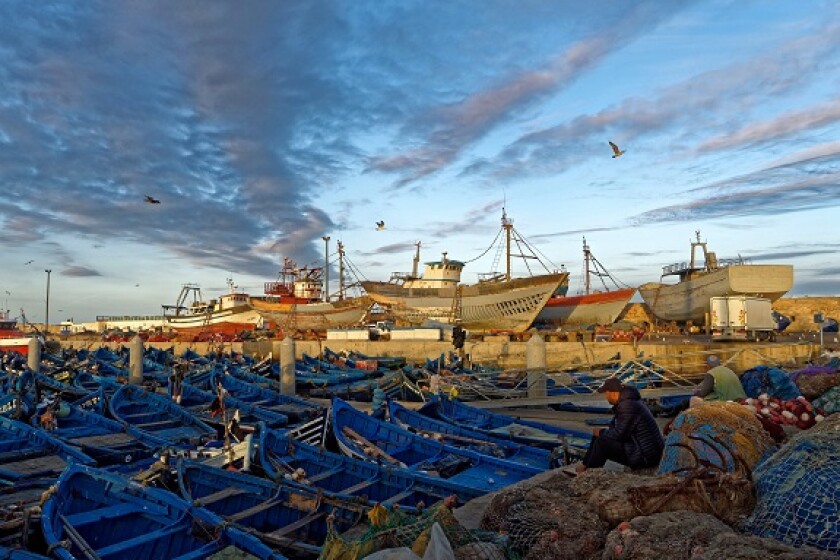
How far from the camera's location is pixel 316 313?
217 feet

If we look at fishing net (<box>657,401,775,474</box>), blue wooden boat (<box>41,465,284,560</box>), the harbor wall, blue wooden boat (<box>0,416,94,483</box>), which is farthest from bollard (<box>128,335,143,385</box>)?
fishing net (<box>657,401,775,474</box>)

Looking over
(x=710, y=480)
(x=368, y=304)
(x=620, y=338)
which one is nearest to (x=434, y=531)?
(x=710, y=480)

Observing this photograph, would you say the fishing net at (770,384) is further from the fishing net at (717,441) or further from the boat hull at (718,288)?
the boat hull at (718,288)

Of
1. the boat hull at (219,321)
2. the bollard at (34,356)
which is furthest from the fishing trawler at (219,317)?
the bollard at (34,356)

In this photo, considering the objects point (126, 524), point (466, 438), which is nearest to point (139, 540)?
point (126, 524)

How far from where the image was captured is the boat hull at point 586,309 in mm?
56125

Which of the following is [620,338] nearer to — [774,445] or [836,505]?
[774,445]

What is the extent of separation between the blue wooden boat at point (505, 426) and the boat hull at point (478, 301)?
3798 cm

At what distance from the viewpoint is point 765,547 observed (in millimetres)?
3824

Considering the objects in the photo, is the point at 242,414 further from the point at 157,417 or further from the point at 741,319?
the point at 741,319

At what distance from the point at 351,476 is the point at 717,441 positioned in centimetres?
593

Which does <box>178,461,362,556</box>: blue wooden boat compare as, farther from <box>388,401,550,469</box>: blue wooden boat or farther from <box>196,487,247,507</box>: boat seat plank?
<box>388,401,550,469</box>: blue wooden boat

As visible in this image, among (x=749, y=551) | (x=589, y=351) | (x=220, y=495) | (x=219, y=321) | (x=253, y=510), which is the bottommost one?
(x=253, y=510)

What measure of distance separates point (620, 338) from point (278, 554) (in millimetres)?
33340
